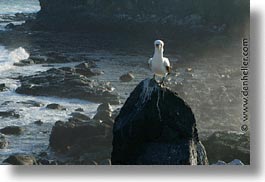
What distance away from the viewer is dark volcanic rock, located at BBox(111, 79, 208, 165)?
7.66m

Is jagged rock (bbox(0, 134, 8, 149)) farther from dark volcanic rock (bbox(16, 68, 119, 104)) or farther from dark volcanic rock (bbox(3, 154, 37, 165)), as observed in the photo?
dark volcanic rock (bbox(16, 68, 119, 104))

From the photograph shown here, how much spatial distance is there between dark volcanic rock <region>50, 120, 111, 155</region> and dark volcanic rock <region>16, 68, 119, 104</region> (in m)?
1.20

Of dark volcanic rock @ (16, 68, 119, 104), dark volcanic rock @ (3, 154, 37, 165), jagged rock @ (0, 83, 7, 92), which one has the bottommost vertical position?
dark volcanic rock @ (3, 154, 37, 165)

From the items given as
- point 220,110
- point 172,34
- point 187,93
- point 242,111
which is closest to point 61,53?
point 172,34

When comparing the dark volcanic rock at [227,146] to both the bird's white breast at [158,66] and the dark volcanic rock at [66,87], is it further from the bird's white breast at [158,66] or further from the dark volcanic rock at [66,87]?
the dark volcanic rock at [66,87]

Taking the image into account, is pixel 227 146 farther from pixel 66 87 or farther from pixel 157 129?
pixel 66 87

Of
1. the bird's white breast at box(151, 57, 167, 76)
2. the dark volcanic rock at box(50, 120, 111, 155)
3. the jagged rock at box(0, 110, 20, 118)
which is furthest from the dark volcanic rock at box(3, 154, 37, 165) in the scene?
the bird's white breast at box(151, 57, 167, 76)

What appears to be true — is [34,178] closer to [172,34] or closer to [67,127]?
[67,127]

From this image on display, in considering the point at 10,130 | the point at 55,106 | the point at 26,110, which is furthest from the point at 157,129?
the point at 55,106

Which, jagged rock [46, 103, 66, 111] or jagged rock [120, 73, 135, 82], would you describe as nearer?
jagged rock [46, 103, 66, 111]

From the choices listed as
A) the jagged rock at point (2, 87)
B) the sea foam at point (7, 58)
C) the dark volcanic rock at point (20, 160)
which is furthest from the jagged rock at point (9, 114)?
the sea foam at point (7, 58)

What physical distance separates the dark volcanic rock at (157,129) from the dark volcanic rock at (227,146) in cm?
109

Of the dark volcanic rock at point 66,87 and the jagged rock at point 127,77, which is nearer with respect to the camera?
the dark volcanic rock at point 66,87

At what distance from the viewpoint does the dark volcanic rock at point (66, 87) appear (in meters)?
12.9
